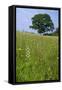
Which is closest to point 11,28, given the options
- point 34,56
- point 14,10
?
point 14,10

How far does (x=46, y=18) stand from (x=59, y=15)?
0.39 feet

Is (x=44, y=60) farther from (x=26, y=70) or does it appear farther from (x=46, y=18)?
(x=46, y=18)

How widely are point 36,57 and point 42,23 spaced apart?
0.92 ft

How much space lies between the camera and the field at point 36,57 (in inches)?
94.3

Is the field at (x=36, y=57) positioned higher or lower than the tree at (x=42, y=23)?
lower

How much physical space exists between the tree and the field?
0.21 ft

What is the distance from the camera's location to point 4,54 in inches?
97.7

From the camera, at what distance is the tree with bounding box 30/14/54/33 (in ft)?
8.07

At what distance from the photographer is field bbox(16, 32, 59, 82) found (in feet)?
7.86

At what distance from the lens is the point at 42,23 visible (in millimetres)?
2488

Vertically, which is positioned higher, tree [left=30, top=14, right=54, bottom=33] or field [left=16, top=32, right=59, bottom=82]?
tree [left=30, top=14, right=54, bottom=33]

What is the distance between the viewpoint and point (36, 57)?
2.47 metres

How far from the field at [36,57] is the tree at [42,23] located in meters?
0.07

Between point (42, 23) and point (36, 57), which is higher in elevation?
point (42, 23)
